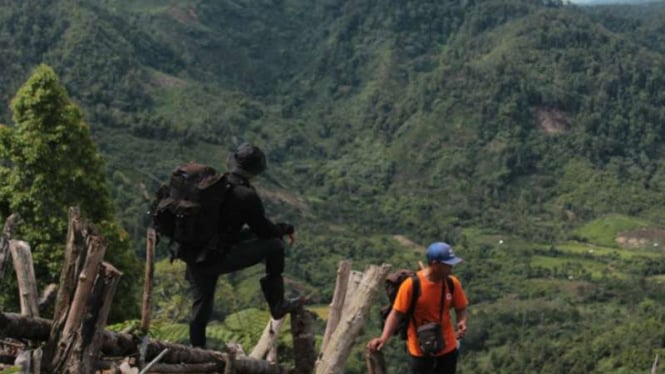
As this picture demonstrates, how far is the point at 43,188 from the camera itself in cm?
1352

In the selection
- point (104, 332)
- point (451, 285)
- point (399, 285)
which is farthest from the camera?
point (399, 285)

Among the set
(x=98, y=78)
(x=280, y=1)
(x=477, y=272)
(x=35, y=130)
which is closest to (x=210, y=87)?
(x=98, y=78)

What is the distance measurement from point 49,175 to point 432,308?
9.00 meters

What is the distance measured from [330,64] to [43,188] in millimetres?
142681

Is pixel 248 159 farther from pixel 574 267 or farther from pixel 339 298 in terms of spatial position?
pixel 574 267

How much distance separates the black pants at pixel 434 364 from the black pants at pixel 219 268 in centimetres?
107

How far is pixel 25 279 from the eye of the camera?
616cm

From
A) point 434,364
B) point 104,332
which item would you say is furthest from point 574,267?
point 104,332

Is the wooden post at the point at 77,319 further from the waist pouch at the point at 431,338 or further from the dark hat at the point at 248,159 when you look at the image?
the waist pouch at the point at 431,338

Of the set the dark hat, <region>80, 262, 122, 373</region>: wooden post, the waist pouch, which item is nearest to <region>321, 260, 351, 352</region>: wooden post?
the waist pouch

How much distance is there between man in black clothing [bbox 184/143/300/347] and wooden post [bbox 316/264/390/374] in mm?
965

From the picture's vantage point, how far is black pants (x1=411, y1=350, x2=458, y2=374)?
6207 millimetres

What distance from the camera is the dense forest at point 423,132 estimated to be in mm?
68438

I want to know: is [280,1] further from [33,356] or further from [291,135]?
[33,356]
